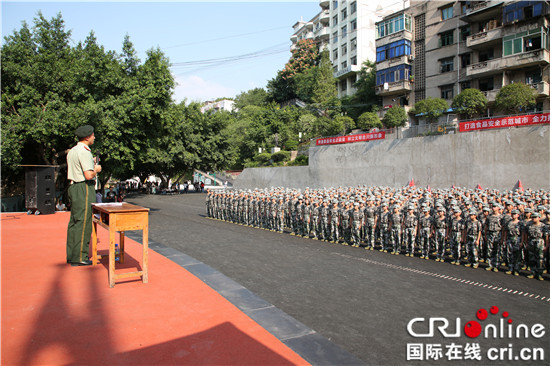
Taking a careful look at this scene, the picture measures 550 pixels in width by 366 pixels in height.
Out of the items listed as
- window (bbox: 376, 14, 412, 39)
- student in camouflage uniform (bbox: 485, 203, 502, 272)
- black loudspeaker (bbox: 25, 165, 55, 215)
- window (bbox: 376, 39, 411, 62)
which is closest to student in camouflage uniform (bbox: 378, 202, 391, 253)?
student in camouflage uniform (bbox: 485, 203, 502, 272)

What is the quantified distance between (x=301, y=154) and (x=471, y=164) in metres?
18.0

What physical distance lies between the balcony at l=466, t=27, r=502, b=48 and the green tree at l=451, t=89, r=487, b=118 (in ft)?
20.6

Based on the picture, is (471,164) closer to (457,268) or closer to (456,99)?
(456,99)

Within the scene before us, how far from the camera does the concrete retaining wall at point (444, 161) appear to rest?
1962cm

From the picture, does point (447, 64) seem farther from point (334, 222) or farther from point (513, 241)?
point (513, 241)

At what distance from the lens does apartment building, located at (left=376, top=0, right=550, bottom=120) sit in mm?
26531

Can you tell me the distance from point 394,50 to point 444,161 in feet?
58.9

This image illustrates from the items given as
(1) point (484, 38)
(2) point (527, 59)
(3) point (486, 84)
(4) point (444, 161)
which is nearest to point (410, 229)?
(4) point (444, 161)

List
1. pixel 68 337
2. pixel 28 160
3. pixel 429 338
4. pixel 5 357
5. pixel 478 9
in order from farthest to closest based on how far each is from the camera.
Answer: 1. pixel 478 9
2. pixel 28 160
3. pixel 429 338
4. pixel 68 337
5. pixel 5 357

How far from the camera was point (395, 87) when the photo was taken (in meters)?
36.0

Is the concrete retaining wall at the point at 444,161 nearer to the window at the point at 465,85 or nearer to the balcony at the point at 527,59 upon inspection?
the balcony at the point at 527,59

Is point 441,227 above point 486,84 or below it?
below

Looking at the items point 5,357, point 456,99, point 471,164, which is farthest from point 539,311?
point 456,99

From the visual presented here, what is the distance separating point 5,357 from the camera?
3084 mm
